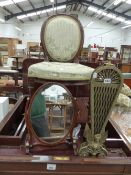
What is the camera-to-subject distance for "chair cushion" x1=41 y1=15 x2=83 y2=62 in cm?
158

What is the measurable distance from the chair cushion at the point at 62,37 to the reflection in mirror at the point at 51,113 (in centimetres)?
32

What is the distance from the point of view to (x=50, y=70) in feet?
3.86

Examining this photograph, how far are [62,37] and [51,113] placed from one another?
579 millimetres

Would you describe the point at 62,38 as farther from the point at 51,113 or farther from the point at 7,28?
the point at 7,28

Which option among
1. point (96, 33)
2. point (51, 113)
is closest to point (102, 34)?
point (96, 33)

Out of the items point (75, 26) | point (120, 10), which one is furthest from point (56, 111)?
point (120, 10)

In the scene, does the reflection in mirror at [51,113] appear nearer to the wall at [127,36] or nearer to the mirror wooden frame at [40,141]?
the mirror wooden frame at [40,141]

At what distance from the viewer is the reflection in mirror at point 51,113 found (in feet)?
4.51

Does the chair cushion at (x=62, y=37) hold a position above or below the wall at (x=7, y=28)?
below

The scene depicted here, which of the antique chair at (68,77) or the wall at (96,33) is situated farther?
the wall at (96,33)

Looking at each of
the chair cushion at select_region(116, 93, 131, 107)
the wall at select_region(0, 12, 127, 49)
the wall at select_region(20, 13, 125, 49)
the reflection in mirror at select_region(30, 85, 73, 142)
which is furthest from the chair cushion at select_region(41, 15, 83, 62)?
the wall at select_region(20, 13, 125, 49)

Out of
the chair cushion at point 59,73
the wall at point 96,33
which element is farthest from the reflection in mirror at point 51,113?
the wall at point 96,33

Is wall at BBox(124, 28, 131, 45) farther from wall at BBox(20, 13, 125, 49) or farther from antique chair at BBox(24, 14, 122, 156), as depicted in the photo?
antique chair at BBox(24, 14, 122, 156)

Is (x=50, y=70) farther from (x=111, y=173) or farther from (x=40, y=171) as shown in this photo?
(x=111, y=173)
